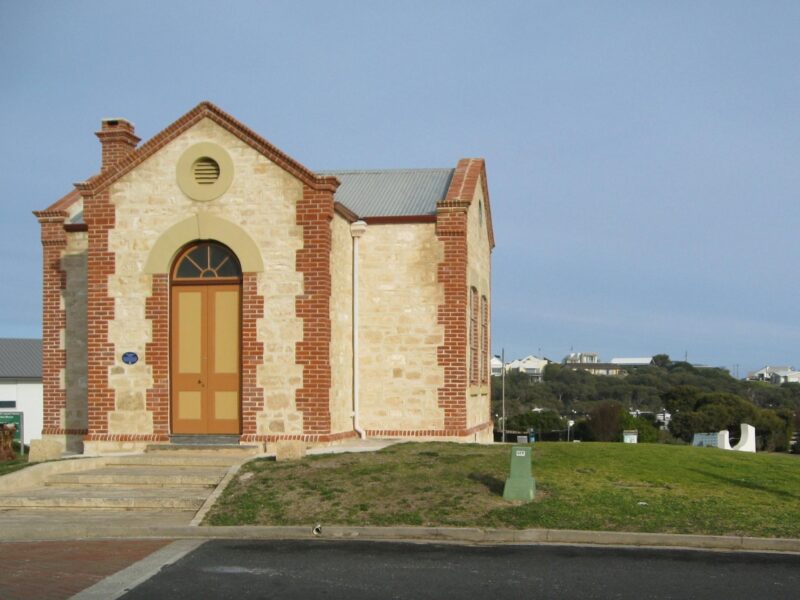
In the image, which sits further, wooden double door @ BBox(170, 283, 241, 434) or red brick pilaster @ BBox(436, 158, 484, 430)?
red brick pilaster @ BBox(436, 158, 484, 430)

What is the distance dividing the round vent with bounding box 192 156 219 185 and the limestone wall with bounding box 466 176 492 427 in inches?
221

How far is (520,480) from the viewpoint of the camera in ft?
46.2

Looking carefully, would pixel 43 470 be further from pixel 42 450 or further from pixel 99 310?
pixel 99 310

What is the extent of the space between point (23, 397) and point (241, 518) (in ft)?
199

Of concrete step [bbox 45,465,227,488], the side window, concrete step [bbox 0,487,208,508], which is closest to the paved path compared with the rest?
concrete step [bbox 0,487,208,508]

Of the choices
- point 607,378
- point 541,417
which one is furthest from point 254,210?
point 607,378

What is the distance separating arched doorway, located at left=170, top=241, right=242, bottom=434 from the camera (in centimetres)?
1919

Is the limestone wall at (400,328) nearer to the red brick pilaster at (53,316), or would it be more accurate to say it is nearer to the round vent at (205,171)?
the round vent at (205,171)

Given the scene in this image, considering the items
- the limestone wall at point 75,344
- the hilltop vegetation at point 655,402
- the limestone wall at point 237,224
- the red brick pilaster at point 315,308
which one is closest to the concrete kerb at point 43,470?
the limestone wall at point 237,224

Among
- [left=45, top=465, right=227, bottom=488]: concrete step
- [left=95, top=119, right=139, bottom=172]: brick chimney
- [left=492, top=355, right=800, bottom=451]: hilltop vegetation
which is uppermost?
[left=95, top=119, right=139, bottom=172]: brick chimney

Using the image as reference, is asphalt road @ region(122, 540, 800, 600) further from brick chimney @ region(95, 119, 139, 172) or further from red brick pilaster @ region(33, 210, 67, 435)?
brick chimney @ region(95, 119, 139, 172)

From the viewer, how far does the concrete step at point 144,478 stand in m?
16.1

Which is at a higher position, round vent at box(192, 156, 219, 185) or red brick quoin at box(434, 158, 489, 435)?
round vent at box(192, 156, 219, 185)

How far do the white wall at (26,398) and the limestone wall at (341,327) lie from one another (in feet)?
176
